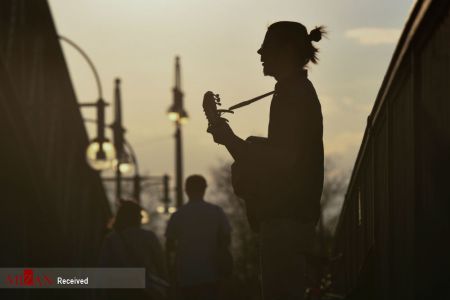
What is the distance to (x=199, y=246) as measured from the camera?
11.5 meters

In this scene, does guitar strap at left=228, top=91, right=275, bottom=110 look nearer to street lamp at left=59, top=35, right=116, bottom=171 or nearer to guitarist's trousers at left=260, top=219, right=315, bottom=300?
guitarist's trousers at left=260, top=219, right=315, bottom=300

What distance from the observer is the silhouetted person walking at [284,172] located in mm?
5207

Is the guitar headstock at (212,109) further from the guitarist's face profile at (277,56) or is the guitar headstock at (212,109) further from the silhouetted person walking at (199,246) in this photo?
the silhouetted person walking at (199,246)

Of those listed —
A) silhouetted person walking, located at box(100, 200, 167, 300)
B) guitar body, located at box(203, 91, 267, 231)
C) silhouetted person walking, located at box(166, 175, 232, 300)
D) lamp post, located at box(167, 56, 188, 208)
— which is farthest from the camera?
lamp post, located at box(167, 56, 188, 208)

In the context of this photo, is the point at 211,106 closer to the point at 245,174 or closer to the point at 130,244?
the point at 245,174

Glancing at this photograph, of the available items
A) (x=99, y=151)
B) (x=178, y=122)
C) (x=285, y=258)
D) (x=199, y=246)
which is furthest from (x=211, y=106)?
(x=178, y=122)

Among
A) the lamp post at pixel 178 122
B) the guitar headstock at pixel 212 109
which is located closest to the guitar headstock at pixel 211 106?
the guitar headstock at pixel 212 109

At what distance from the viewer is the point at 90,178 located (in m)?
27.7

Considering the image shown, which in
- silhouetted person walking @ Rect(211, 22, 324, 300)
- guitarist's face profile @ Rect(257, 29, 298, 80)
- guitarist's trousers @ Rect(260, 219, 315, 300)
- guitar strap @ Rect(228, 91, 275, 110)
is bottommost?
guitarist's trousers @ Rect(260, 219, 315, 300)

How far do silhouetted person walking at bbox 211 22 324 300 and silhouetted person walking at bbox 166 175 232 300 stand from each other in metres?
6.10

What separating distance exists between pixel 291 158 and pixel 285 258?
0.42 m

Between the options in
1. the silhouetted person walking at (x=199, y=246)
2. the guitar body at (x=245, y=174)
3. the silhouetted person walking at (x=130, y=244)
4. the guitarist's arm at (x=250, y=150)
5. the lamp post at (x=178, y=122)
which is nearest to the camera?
the guitarist's arm at (x=250, y=150)

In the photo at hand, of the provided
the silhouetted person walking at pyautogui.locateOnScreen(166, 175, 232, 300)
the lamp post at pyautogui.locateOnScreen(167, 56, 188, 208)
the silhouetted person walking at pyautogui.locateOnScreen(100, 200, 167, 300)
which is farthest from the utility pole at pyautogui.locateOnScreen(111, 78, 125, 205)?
the silhouetted person walking at pyautogui.locateOnScreen(166, 175, 232, 300)

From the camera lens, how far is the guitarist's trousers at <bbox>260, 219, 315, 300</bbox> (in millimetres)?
5238
